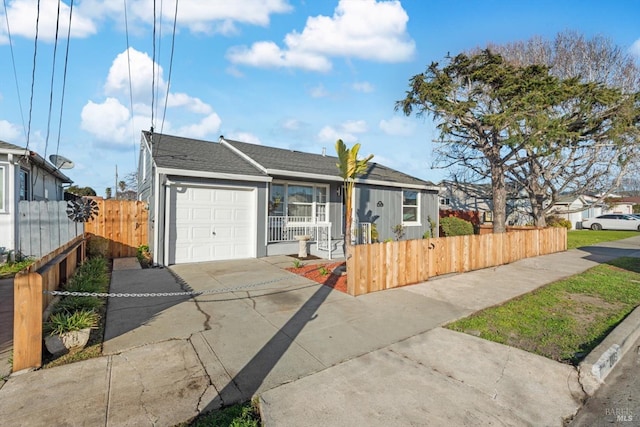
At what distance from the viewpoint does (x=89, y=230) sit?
9281 millimetres

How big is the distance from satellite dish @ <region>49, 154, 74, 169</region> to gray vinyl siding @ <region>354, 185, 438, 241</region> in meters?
11.8

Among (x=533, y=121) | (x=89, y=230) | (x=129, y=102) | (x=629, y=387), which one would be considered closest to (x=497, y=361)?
(x=629, y=387)

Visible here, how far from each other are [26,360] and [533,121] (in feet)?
43.7

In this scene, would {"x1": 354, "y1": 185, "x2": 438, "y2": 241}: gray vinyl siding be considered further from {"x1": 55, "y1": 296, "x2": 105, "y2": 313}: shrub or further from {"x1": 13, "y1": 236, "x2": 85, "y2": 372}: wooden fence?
{"x1": 13, "y1": 236, "x2": 85, "y2": 372}: wooden fence

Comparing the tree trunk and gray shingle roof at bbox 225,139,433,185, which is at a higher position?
gray shingle roof at bbox 225,139,433,185

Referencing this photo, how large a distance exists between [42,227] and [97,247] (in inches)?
55.0

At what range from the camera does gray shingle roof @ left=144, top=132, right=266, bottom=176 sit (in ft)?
29.1

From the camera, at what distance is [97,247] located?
9.24 metres

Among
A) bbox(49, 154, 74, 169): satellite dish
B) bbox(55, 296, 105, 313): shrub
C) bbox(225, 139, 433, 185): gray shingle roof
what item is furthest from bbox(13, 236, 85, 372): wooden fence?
bbox(49, 154, 74, 169): satellite dish

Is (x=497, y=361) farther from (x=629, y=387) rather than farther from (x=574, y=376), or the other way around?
(x=629, y=387)

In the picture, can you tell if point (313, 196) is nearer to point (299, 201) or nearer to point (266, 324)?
point (299, 201)

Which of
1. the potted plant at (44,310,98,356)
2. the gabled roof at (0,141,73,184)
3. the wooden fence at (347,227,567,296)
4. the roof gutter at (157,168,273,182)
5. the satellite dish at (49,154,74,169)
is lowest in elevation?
the potted plant at (44,310,98,356)

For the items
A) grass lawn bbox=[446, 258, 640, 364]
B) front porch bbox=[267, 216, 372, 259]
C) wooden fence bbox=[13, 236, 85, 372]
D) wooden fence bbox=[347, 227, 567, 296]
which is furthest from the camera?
front porch bbox=[267, 216, 372, 259]

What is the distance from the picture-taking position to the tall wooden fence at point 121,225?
941cm
